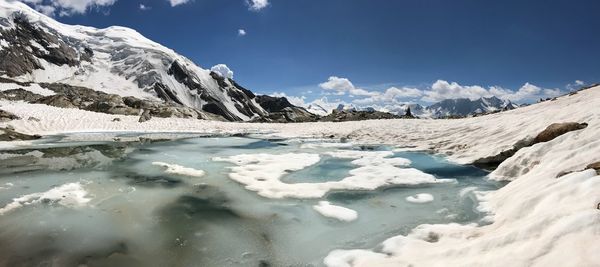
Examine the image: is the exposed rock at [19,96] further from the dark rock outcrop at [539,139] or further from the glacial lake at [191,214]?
the dark rock outcrop at [539,139]

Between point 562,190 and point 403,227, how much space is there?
3.12 meters

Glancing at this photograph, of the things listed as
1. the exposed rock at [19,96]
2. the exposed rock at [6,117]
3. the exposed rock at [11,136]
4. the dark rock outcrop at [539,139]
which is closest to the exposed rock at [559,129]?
the dark rock outcrop at [539,139]

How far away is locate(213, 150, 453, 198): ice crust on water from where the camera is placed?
1250 centimetres

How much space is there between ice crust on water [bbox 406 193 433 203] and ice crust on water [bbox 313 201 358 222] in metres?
2.00

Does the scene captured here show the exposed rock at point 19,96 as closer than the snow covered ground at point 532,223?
Result: No

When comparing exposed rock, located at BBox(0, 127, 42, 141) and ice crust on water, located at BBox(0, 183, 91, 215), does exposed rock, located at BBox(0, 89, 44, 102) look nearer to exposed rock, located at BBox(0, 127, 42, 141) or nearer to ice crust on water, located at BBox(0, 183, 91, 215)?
exposed rock, located at BBox(0, 127, 42, 141)

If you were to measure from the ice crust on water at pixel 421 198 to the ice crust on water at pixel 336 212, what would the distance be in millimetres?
2005

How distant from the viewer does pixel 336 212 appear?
10.1 metres

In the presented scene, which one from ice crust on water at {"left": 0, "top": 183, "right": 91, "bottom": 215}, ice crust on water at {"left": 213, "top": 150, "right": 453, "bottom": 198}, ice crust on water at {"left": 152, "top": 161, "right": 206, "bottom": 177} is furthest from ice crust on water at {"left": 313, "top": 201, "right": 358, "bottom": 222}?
ice crust on water at {"left": 0, "top": 183, "right": 91, "bottom": 215}

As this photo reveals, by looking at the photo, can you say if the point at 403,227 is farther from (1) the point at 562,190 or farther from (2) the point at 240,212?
(2) the point at 240,212

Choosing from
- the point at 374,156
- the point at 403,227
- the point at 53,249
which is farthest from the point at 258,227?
the point at 374,156

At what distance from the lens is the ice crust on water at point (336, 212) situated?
9.66 metres

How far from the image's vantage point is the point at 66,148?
21578mm

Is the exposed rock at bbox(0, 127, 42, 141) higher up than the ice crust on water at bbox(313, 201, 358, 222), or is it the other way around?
the exposed rock at bbox(0, 127, 42, 141)
